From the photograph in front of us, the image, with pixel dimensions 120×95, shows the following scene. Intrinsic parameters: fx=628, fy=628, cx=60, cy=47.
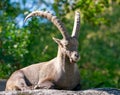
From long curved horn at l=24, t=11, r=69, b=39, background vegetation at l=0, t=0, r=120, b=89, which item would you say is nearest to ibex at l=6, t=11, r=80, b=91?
long curved horn at l=24, t=11, r=69, b=39

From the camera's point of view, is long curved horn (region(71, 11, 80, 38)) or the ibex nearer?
the ibex

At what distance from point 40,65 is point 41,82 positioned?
0.89 metres

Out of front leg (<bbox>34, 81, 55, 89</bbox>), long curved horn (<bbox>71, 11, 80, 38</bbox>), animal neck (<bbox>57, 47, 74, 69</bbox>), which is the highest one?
long curved horn (<bbox>71, 11, 80, 38</bbox>)

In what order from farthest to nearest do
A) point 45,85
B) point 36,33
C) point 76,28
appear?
1. point 36,33
2. point 76,28
3. point 45,85

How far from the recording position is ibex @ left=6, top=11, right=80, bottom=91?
51.0 feet

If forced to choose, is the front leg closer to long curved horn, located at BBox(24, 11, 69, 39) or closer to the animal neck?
the animal neck

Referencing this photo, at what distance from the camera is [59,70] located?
16109mm

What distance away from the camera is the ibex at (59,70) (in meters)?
15.6

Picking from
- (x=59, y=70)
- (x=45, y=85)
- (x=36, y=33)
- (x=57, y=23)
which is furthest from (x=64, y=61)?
(x=36, y=33)

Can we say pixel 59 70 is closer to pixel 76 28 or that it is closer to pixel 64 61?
pixel 64 61

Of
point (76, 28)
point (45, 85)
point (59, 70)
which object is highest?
point (76, 28)

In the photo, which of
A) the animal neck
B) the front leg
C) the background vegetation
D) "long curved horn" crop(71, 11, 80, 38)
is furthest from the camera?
the background vegetation

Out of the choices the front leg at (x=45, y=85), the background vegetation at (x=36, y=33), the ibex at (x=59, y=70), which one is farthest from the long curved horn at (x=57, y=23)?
the background vegetation at (x=36, y=33)

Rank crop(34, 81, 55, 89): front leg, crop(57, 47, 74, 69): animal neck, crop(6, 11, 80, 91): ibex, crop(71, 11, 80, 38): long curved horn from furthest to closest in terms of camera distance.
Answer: crop(57, 47, 74, 69): animal neck < crop(71, 11, 80, 38): long curved horn < crop(34, 81, 55, 89): front leg < crop(6, 11, 80, 91): ibex
